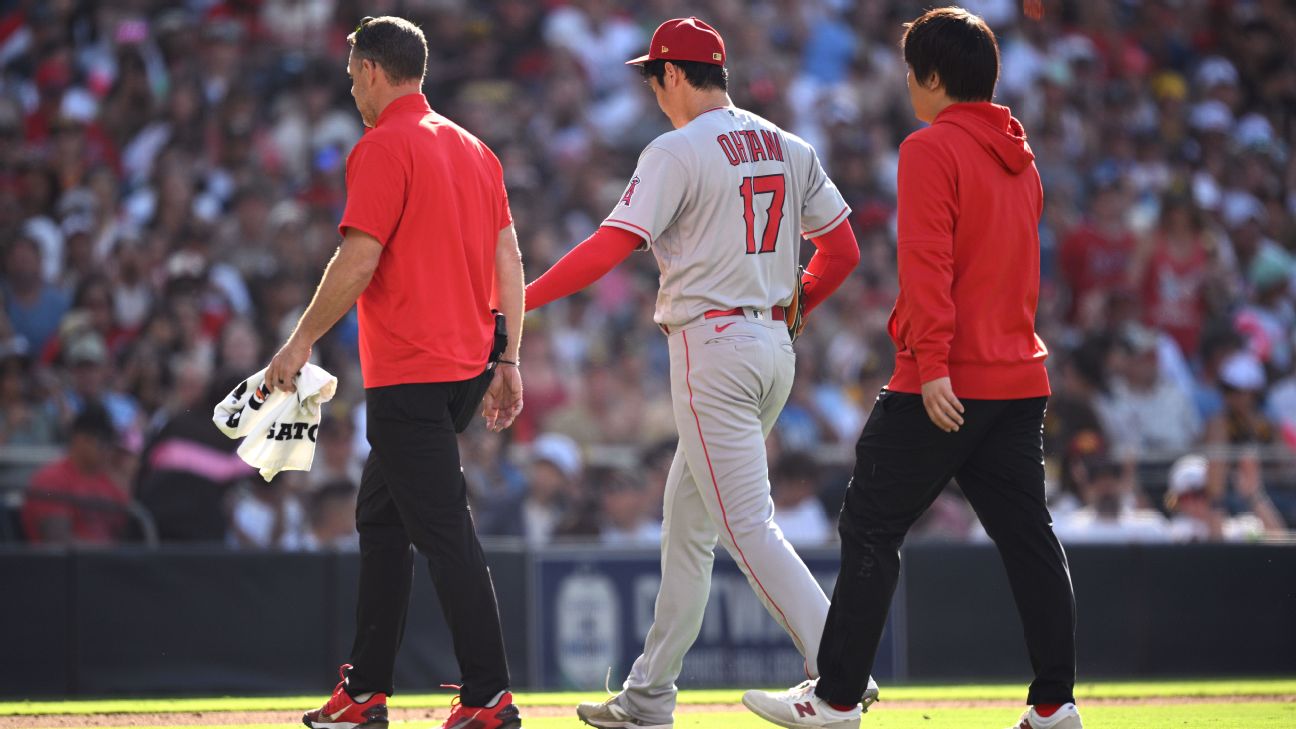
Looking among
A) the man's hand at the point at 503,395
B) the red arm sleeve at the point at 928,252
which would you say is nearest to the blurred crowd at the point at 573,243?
the man's hand at the point at 503,395

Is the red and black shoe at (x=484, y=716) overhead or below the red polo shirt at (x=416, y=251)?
below

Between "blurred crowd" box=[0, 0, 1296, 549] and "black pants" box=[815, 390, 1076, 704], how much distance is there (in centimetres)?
510

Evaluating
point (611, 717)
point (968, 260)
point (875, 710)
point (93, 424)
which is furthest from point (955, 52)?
point (93, 424)

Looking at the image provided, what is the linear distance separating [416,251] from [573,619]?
4.66 metres

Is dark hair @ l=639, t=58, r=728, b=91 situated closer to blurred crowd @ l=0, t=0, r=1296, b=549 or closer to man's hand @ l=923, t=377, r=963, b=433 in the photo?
man's hand @ l=923, t=377, r=963, b=433

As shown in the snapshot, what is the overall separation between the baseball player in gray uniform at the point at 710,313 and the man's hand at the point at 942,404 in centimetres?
65

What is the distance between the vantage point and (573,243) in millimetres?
13031

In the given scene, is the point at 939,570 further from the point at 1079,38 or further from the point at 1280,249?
the point at 1079,38

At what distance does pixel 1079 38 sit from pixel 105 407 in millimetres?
11361

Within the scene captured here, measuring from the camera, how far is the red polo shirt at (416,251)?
5.04 meters

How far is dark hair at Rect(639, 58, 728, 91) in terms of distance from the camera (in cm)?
543

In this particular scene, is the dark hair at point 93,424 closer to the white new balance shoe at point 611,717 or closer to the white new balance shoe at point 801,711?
the white new balance shoe at point 611,717

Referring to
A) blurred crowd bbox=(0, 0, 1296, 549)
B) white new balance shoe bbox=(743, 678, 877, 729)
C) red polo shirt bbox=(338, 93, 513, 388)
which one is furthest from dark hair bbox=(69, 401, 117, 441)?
white new balance shoe bbox=(743, 678, 877, 729)

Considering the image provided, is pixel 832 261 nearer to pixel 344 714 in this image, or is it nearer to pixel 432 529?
pixel 432 529
